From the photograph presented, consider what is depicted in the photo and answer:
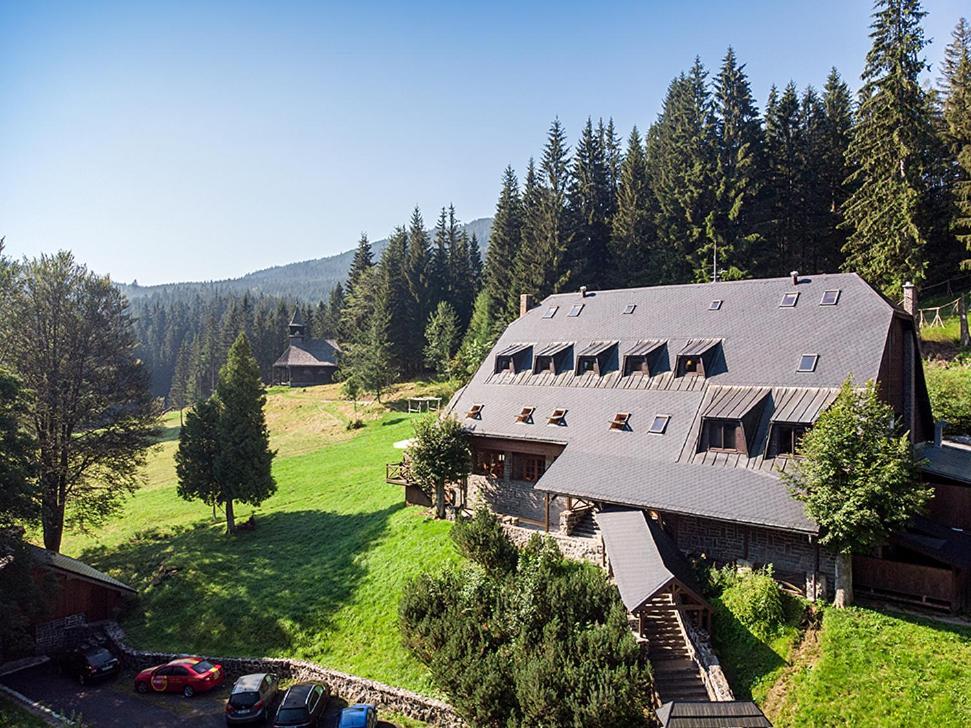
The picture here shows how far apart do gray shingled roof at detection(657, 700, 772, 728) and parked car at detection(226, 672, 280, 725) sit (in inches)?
487

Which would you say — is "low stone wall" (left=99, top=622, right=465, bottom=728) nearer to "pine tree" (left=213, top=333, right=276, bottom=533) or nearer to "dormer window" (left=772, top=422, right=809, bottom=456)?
"pine tree" (left=213, top=333, right=276, bottom=533)

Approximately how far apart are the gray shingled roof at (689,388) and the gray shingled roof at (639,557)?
0.84 m

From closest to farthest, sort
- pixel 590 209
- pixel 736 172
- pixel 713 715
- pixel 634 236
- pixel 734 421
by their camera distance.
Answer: pixel 713 715 < pixel 734 421 < pixel 736 172 < pixel 634 236 < pixel 590 209

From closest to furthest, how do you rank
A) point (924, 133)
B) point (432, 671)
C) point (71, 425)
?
point (432, 671) → point (71, 425) → point (924, 133)

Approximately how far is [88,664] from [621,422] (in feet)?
75.2

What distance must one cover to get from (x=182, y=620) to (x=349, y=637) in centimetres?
866

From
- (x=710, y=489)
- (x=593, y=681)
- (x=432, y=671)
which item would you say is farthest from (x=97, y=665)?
(x=710, y=489)

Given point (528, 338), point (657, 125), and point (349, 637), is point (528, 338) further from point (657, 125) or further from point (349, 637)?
point (657, 125)

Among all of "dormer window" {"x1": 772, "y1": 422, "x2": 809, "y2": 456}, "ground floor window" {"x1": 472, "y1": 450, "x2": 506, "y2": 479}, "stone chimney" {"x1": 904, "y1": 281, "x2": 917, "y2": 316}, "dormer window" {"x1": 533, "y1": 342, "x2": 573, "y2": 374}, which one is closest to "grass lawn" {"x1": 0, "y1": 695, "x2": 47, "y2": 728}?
"ground floor window" {"x1": 472, "y1": 450, "x2": 506, "y2": 479}

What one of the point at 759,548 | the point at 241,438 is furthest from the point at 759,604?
the point at 241,438

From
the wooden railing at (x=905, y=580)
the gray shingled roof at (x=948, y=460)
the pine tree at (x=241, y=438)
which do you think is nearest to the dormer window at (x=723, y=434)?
the wooden railing at (x=905, y=580)

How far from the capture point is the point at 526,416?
27422 millimetres

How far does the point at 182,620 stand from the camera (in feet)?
83.6

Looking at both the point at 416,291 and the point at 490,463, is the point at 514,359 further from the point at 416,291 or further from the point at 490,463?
the point at 416,291
